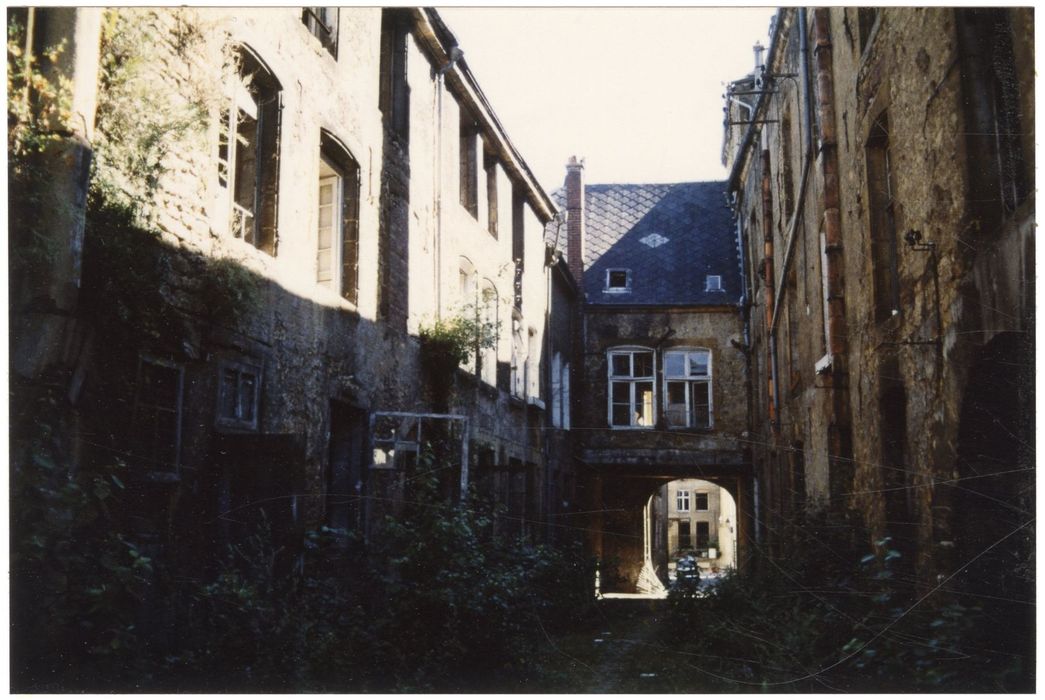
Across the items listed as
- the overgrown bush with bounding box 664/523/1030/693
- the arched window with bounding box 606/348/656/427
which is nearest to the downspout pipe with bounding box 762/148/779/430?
the arched window with bounding box 606/348/656/427

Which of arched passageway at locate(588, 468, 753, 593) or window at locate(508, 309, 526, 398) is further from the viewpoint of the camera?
arched passageway at locate(588, 468, 753, 593)

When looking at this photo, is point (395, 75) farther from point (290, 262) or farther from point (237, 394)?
point (237, 394)

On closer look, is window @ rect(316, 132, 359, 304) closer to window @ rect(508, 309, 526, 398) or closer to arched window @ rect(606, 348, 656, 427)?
window @ rect(508, 309, 526, 398)

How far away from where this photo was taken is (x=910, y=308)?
7.77m

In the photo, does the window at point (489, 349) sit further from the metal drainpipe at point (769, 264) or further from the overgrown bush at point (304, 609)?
the metal drainpipe at point (769, 264)

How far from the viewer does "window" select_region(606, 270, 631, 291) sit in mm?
22297

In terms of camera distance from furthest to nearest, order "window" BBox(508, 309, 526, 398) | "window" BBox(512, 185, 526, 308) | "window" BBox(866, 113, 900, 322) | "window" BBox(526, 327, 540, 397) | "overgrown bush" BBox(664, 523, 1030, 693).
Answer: "window" BBox(526, 327, 540, 397) < "window" BBox(512, 185, 526, 308) < "window" BBox(508, 309, 526, 398) < "window" BBox(866, 113, 900, 322) < "overgrown bush" BBox(664, 523, 1030, 693)

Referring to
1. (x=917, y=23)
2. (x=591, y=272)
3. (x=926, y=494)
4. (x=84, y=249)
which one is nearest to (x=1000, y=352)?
(x=926, y=494)

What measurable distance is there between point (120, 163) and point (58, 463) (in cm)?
187

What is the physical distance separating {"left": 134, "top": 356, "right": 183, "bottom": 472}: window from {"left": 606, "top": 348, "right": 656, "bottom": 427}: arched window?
615 inches

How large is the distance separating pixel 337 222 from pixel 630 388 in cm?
1305

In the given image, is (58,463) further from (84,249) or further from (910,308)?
(910,308)

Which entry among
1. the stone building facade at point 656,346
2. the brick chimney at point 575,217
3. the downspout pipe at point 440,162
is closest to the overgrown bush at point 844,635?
the downspout pipe at point 440,162

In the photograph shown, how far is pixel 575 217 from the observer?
2291cm
